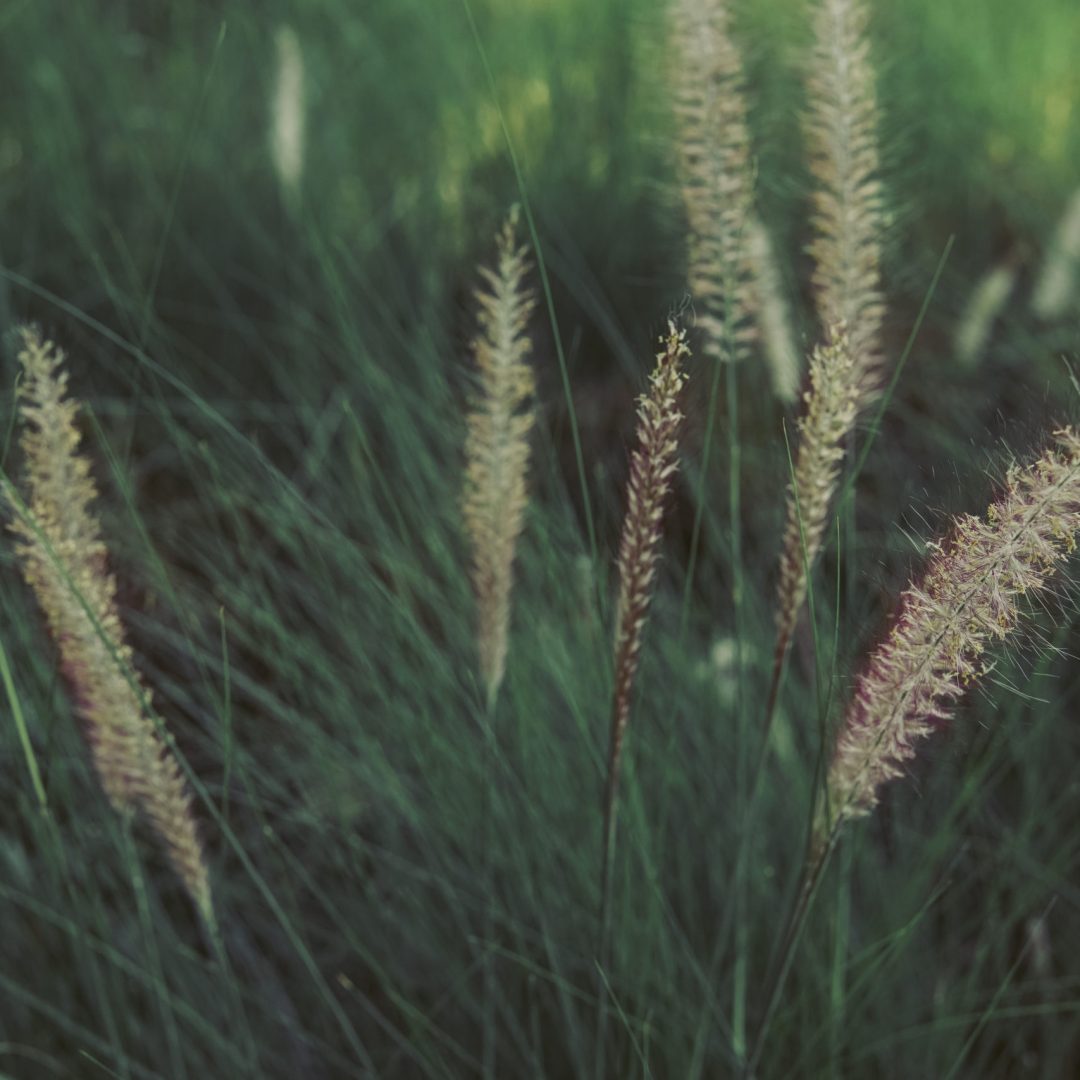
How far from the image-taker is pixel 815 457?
100 centimetres

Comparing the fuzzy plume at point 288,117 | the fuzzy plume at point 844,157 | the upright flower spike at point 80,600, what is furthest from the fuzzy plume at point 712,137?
the fuzzy plume at point 288,117

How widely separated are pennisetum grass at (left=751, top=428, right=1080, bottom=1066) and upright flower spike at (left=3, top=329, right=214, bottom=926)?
53 cm

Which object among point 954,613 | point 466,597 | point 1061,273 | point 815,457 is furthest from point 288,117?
point 954,613

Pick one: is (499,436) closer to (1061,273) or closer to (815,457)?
(815,457)

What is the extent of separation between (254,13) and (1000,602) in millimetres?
3079

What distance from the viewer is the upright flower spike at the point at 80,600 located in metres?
1.10

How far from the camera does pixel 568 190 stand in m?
2.92

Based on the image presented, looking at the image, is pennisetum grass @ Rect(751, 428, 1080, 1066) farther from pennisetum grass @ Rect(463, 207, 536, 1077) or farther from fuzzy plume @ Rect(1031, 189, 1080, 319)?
fuzzy plume @ Rect(1031, 189, 1080, 319)

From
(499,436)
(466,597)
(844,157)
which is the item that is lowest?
(466,597)

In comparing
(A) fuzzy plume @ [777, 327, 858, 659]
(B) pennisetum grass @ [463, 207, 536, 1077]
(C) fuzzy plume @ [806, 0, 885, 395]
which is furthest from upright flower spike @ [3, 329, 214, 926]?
(C) fuzzy plume @ [806, 0, 885, 395]

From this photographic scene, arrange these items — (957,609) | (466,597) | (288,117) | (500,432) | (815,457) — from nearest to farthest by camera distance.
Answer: (957,609) → (815,457) → (500,432) → (466,597) → (288,117)

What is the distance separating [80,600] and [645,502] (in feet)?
1.41

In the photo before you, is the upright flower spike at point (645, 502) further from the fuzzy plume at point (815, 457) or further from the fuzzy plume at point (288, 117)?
the fuzzy plume at point (288, 117)

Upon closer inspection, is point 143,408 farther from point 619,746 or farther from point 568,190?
point 619,746
